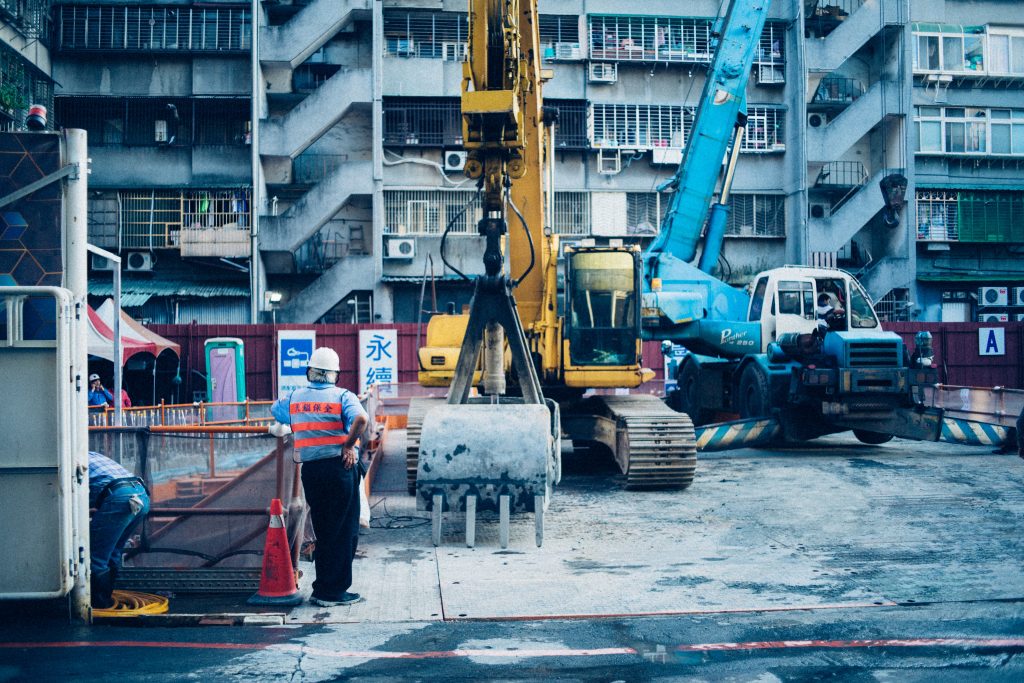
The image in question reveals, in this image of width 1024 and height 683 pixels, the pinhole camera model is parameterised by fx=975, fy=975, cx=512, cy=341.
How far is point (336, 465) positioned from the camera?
23.5ft

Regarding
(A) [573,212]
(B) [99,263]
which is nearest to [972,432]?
(A) [573,212]

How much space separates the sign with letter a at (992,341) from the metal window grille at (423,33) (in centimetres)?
1871

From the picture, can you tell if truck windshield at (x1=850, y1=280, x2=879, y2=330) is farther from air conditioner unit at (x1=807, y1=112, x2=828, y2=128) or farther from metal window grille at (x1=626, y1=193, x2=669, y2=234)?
air conditioner unit at (x1=807, y1=112, x2=828, y2=128)

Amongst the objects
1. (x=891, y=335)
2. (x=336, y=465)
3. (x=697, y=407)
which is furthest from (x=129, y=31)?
(x=336, y=465)

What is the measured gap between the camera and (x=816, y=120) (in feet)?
116

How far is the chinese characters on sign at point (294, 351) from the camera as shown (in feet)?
89.1

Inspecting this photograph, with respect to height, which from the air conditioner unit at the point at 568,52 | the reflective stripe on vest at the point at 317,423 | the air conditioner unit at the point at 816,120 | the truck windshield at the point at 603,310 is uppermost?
the air conditioner unit at the point at 568,52

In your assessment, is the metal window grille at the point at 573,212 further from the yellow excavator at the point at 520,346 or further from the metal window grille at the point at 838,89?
the yellow excavator at the point at 520,346

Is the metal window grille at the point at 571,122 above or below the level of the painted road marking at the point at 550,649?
above

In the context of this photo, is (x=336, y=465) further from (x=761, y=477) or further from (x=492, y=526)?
(x=761, y=477)

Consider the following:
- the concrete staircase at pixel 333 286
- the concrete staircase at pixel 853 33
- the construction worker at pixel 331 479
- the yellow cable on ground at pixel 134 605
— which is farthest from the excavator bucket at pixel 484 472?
the concrete staircase at pixel 853 33

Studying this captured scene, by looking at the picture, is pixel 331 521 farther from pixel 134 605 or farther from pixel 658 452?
pixel 658 452

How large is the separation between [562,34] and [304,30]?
8589mm

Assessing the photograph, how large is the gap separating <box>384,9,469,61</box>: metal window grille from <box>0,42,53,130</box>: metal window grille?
10.8m
